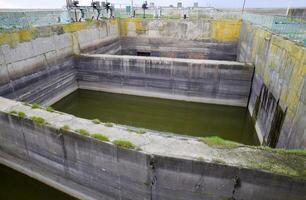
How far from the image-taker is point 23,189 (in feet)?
19.8

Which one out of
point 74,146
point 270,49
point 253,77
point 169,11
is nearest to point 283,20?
point 270,49

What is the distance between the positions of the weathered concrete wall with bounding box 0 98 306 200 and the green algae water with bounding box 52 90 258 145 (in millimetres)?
4467

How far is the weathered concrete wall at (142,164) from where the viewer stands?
149 inches

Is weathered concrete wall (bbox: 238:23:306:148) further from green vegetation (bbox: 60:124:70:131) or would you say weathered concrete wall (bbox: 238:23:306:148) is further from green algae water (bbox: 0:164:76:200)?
green algae water (bbox: 0:164:76:200)

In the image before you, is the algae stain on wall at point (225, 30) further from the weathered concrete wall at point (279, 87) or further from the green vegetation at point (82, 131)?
the green vegetation at point (82, 131)

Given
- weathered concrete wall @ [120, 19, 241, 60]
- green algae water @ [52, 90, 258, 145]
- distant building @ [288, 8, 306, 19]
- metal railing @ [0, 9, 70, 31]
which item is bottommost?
green algae water @ [52, 90, 258, 145]

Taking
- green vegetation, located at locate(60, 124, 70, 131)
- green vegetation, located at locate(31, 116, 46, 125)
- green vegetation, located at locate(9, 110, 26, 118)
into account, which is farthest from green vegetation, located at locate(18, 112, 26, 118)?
green vegetation, located at locate(60, 124, 70, 131)

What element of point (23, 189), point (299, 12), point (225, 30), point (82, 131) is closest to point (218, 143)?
point (82, 131)

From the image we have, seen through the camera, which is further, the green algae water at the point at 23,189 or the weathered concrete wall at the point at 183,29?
the weathered concrete wall at the point at 183,29

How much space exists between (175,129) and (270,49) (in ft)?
15.4

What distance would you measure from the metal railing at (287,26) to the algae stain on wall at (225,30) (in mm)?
5000

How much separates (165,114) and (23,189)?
6.35 m

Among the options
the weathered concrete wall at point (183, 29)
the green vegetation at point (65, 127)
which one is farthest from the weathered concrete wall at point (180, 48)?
the green vegetation at point (65, 127)

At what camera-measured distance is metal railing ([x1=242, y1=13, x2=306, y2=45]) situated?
658 centimetres
